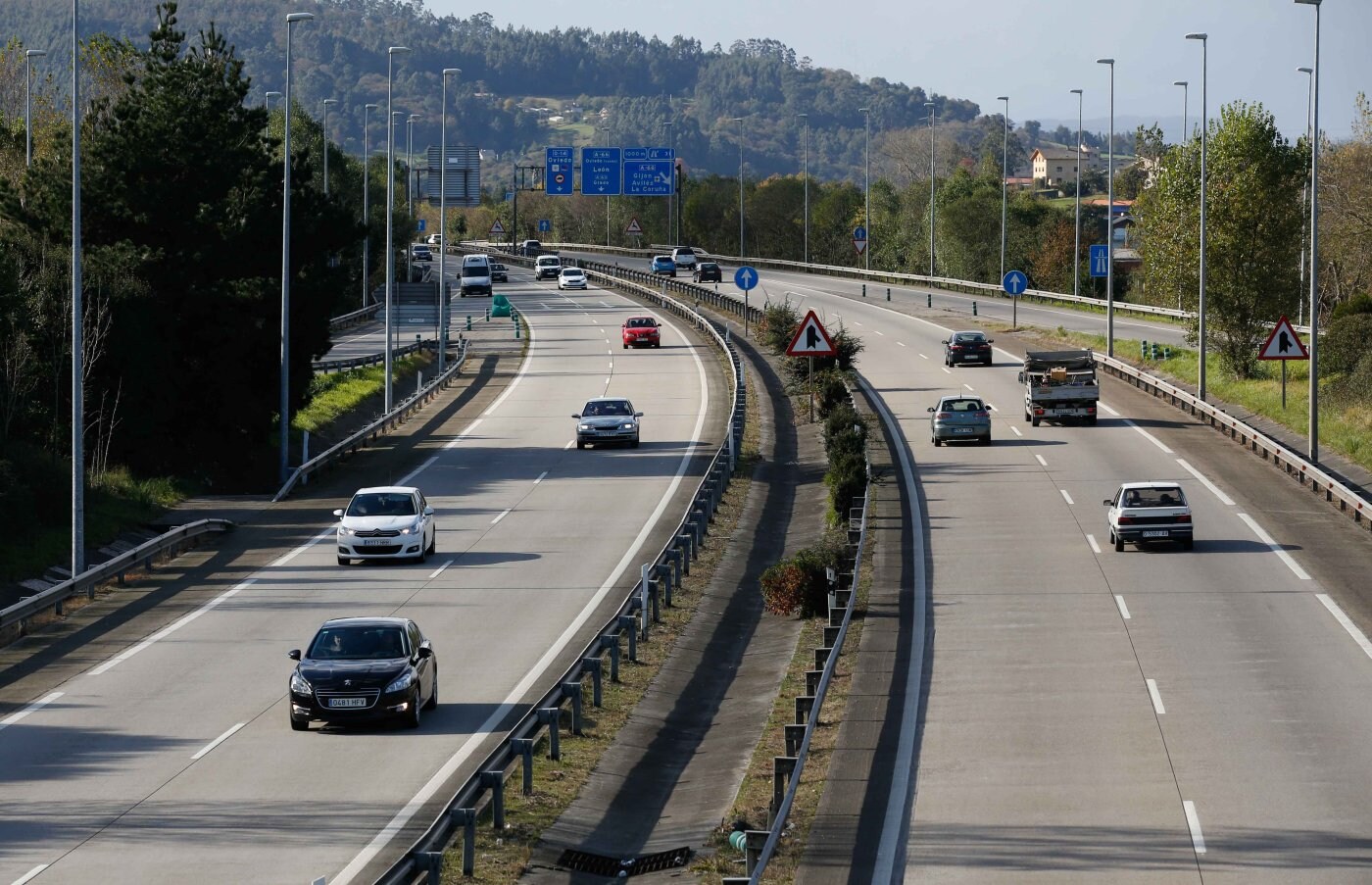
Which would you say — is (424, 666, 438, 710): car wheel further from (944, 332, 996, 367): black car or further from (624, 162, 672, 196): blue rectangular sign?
(624, 162, 672, 196): blue rectangular sign

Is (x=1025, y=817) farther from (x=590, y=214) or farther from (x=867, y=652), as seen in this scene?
(x=590, y=214)

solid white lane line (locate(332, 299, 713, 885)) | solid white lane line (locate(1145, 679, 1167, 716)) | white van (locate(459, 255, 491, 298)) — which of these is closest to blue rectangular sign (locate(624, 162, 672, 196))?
white van (locate(459, 255, 491, 298))

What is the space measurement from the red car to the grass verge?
44.3 meters

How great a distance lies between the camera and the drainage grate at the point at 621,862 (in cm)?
1675

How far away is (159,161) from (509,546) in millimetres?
19164

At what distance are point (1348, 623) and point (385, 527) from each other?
16717 millimetres

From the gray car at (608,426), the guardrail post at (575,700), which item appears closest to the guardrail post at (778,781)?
the guardrail post at (575,700)

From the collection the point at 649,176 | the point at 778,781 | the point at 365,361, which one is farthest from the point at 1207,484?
the point at 649,176

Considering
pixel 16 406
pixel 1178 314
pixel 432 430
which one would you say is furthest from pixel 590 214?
pixel 16 406

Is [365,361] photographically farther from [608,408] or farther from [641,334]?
[608,408]

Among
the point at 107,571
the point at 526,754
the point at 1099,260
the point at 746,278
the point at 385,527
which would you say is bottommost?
the point at 526,754

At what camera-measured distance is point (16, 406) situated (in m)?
41.5

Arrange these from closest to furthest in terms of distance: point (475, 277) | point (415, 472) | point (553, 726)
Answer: point (553, 726) → point (415, 472) → point (475, 277)

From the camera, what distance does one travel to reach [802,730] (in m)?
19.0
